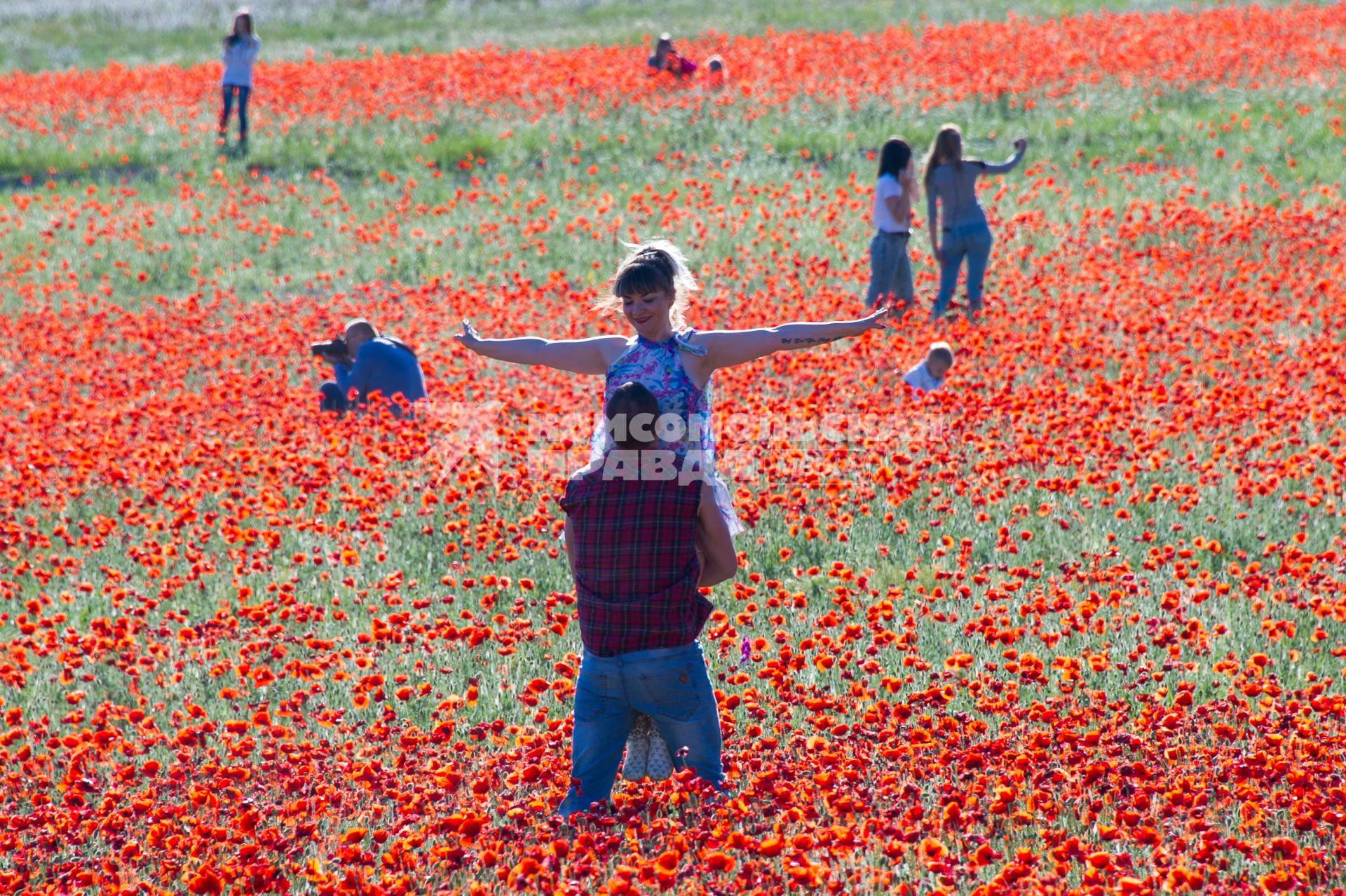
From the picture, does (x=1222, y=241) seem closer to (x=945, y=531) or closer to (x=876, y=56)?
(x=945, y=531)

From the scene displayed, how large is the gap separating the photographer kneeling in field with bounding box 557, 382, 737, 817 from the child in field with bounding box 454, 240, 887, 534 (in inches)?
12.1

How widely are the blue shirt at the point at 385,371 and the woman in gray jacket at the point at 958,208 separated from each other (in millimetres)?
4288

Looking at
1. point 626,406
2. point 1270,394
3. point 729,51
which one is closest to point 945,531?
point 1270,394

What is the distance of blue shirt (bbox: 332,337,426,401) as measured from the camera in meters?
9.12

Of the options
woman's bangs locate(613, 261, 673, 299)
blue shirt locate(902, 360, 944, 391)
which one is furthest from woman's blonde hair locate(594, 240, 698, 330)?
blue shirt locate(902, 360, 944, 391)

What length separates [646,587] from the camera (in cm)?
389

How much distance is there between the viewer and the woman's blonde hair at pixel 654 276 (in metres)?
4.24

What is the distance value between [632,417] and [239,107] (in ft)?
56.8

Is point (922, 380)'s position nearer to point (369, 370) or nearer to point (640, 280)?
point (369, 370)

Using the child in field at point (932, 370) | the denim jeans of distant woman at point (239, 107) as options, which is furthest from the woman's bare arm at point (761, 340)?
the denim jeans of distant woman at point (239, 107)

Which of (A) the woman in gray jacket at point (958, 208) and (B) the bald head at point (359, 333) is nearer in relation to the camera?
(B) the bald head at point (359, 333)

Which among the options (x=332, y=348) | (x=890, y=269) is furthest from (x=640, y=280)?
(x=890, y=269)

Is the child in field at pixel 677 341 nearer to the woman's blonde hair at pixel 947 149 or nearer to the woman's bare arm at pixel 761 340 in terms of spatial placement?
the woman's bare arm at pixel 761 340

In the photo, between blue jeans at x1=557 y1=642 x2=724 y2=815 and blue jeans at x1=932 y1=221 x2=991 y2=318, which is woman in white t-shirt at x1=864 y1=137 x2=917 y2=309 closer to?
blue jeans at x1=932 y1=221 x2=991 y2=318
